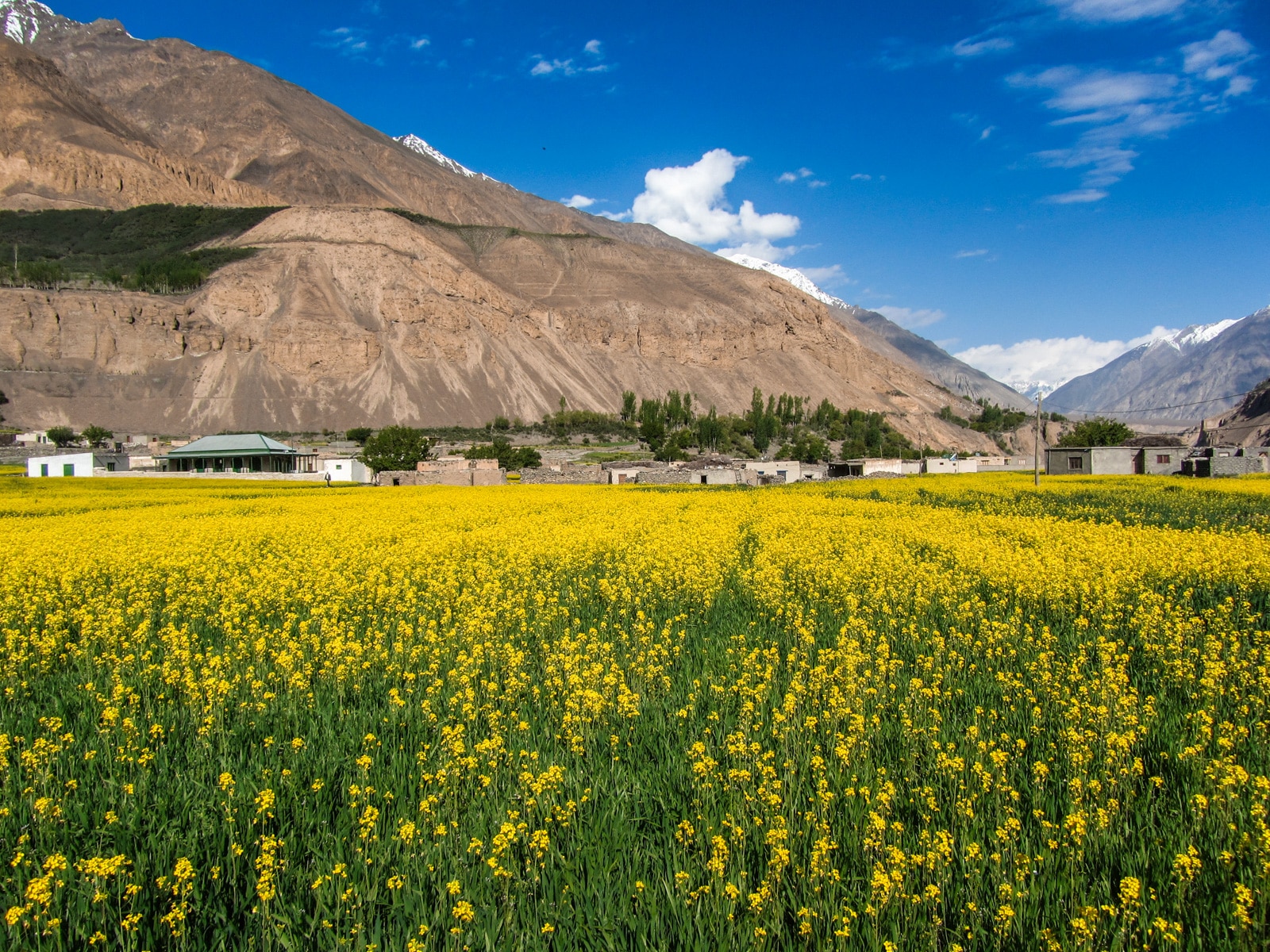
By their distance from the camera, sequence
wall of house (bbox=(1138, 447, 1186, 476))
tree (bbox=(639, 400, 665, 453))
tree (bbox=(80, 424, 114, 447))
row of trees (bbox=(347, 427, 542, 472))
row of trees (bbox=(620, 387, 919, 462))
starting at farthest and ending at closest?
row of trees (bbox=(620, 387, 919, 462)), tree (bbox=(639, 400, 665, 453)), tree (bbox=(80, 424, 114, 447)), row of trees (bbox=(347, 427, 542, 472)), wall of house (bbox=(1138, 447, 1186, 476))

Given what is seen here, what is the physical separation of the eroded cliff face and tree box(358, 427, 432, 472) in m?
41.1

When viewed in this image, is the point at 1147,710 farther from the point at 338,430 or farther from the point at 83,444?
the point at 338,430

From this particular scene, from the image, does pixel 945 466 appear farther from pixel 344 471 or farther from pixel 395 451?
pixel 344 471

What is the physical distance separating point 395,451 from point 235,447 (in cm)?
1316

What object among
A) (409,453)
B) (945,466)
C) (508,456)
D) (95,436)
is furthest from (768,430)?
(95,436)

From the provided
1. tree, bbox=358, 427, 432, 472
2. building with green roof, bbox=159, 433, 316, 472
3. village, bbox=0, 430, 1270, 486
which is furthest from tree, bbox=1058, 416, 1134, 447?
building with green roof, bbox=159, 433, 316, 472

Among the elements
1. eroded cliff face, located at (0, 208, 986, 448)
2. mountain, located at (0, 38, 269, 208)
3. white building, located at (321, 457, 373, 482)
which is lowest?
white building, located at (321, 457, 373, 482)

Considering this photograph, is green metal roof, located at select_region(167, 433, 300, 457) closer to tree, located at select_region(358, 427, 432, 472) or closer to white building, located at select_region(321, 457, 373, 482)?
tree, located at select_region(358, 427, 432, 472)

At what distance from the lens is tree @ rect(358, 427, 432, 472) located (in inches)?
2493

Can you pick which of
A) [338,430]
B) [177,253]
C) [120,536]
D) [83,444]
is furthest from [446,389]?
[120,536]

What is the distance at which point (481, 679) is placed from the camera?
6.30 m

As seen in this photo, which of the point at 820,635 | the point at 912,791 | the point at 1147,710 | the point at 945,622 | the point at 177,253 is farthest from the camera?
the point at 177,253

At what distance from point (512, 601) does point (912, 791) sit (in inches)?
224

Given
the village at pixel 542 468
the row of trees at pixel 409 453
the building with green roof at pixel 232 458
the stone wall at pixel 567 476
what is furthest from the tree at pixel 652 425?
the building with green roof at pixel 232 458
